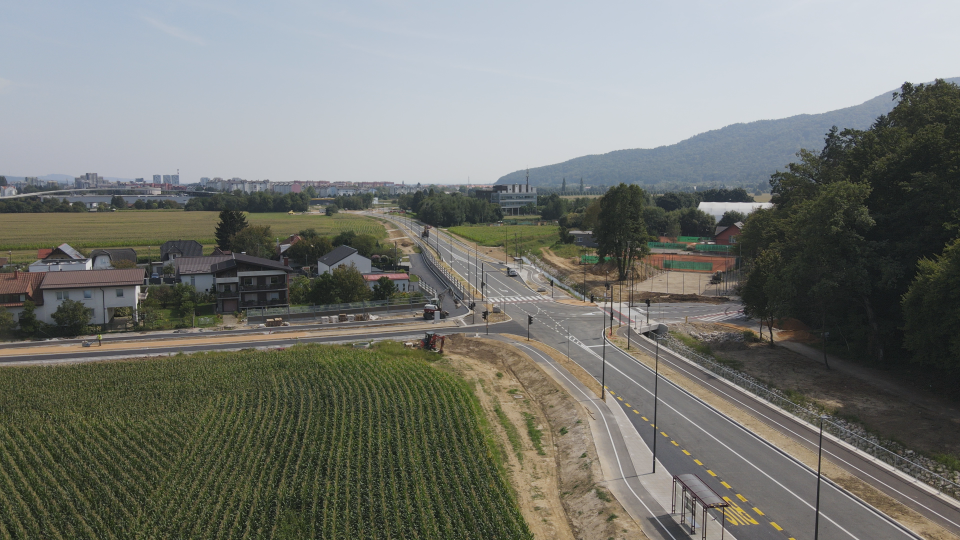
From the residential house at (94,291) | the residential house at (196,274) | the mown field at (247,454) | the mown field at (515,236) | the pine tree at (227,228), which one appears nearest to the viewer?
the mown field at (247,454)

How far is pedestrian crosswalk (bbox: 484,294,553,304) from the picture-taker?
69688 mm

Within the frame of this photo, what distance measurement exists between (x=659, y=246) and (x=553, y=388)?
287 ft

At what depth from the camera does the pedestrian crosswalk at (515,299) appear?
69688 mm

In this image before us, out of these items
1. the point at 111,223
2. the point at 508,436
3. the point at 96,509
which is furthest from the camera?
the point at 111,223

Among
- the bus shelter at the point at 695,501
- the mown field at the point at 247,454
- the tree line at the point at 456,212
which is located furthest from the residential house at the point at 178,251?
the tree line at the point at 456,212

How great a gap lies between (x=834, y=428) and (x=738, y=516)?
12.5 m

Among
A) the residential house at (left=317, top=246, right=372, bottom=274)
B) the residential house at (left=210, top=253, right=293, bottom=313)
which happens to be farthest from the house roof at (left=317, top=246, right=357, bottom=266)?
the residential house at (left=210, top=253, right=293, bottom=313)

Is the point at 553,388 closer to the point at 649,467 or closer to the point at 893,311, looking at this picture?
the point at 649,467

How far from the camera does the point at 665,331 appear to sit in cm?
5484

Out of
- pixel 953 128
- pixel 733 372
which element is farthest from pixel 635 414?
pixel 953 128

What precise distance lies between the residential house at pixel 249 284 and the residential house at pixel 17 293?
15.7 m

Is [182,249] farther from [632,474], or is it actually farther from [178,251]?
[632,474]

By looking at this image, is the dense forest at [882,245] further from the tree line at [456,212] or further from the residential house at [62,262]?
the tree line at [456,212]

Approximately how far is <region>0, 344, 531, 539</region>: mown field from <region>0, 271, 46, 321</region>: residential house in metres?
14.4
